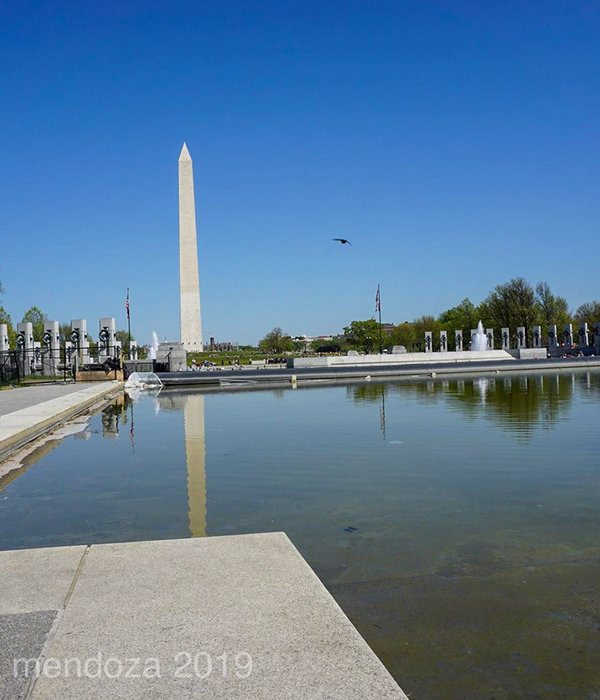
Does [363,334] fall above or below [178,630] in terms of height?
above

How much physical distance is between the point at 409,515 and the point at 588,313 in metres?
111

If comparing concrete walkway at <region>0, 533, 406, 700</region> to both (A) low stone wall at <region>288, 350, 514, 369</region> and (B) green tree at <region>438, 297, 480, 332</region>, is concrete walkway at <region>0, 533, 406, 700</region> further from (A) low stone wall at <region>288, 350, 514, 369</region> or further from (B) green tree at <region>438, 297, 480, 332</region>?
(B) green tree at <region>438, 297, 480, 332</region>

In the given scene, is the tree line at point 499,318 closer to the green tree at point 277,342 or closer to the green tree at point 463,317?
the green tree at point 463,317

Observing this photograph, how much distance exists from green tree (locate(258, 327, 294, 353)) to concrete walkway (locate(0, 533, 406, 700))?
5441 inches

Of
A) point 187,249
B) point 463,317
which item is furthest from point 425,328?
point 187,249

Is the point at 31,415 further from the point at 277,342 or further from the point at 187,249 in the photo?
the point at 277,342

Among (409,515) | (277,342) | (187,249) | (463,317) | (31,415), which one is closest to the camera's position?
(409,515)

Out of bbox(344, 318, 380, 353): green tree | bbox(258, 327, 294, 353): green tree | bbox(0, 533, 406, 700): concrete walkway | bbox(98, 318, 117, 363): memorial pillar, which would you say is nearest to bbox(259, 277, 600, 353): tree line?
bbox(344, 318, 380, 353): green tree

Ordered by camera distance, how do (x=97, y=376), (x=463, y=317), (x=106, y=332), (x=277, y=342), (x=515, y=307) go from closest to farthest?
(x=97, y=376) → (x=106, y=332) → (x=515, y=307) → (x=463, y=317) → (x=277, y=342)

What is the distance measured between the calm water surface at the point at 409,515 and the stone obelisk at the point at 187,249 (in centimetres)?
4729

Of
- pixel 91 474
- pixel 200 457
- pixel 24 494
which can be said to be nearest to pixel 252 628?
pixel 24 494

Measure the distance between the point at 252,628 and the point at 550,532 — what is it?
3628 millimetres

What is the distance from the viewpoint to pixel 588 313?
4225 inches

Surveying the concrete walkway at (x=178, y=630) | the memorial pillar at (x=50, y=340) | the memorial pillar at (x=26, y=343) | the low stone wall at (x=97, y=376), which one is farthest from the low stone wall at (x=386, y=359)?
the concrete walkway at (x=178, y=630)
